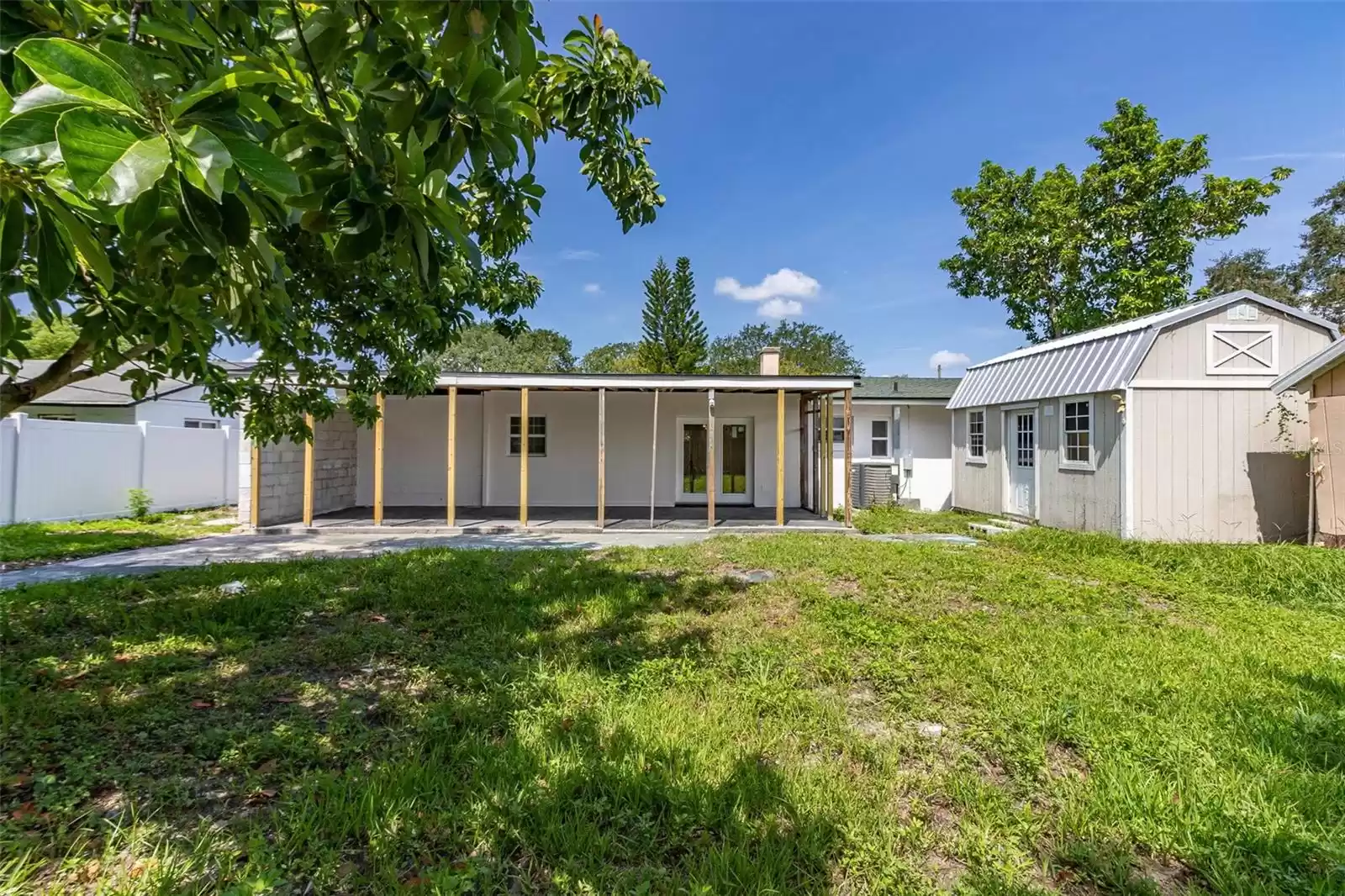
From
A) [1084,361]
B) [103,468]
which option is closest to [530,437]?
[103,468]

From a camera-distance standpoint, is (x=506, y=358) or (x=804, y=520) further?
(x=506, y=358)

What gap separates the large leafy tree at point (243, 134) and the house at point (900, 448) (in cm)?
1186

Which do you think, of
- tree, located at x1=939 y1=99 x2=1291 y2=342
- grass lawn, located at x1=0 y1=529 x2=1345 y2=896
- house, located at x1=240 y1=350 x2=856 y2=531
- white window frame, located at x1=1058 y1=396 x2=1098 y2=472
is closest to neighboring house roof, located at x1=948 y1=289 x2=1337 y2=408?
white window frame, located at x1=1058 y1=396 x2=1098 y2=472

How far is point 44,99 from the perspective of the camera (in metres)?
0.72

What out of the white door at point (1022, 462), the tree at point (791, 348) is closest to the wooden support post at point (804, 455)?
the white door at point (1022, 462)

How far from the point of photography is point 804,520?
10.5m

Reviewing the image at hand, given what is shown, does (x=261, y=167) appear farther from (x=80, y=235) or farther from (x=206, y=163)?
(x=80, y=235)

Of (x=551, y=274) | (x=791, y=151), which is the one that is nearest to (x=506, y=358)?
(x=551, y=274)

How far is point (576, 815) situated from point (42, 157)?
2333mm

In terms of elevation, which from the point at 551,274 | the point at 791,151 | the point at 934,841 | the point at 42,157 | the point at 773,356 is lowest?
the point at 934,841

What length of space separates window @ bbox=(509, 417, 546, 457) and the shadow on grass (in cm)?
794

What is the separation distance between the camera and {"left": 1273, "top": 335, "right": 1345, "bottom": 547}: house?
22.7 feet

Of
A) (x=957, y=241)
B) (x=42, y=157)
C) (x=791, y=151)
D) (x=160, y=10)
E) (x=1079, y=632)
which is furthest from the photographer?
(x=957, y=241)

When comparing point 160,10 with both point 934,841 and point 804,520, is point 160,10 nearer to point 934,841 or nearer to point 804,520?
point 934,841
